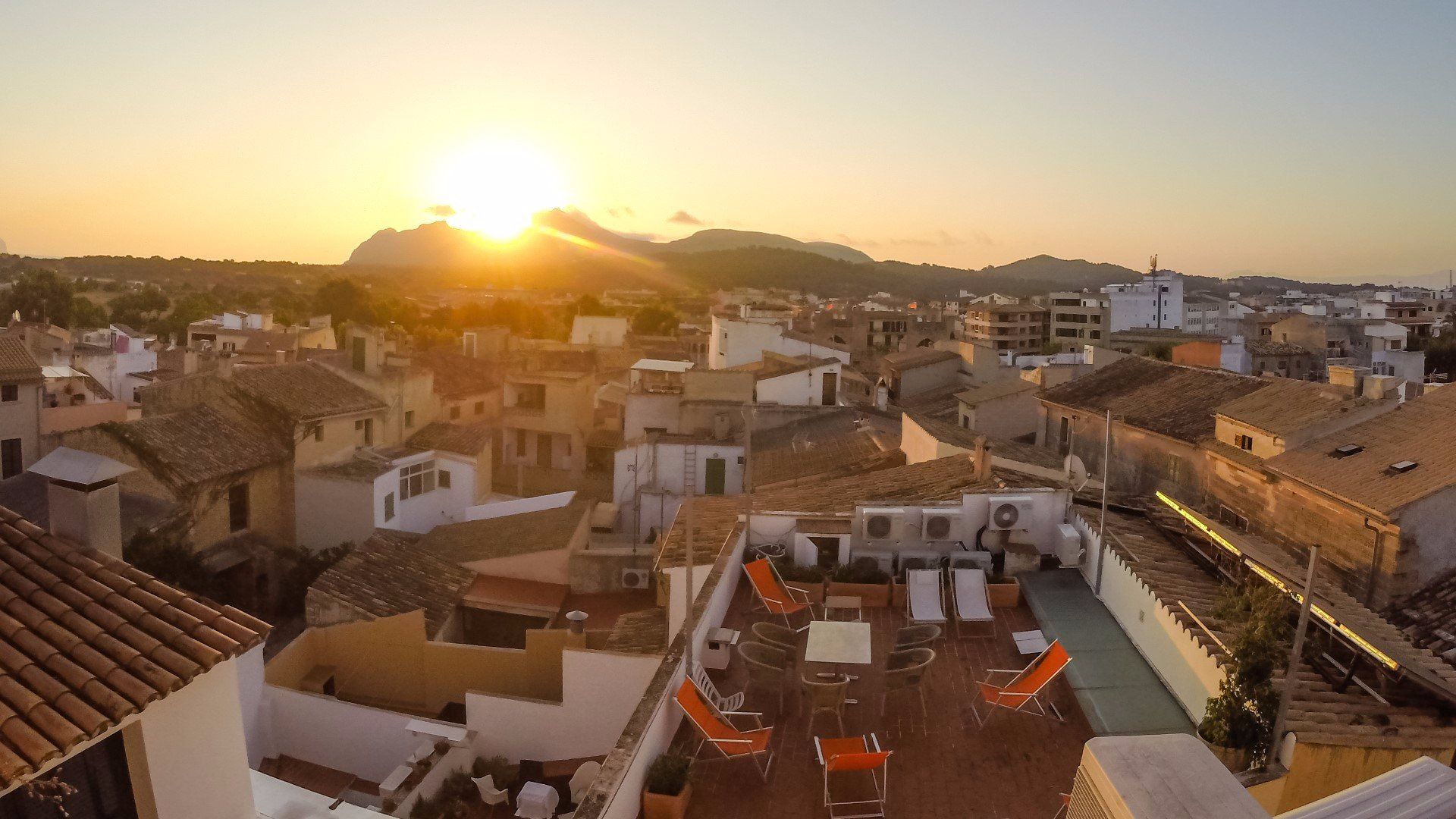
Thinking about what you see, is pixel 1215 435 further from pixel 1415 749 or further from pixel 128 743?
pixel 128 743

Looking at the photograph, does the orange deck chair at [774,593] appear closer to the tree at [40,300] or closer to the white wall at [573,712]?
the white wall at [573,712]

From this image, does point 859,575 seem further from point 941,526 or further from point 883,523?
point 941,526

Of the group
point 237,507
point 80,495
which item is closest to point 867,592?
point 80,495

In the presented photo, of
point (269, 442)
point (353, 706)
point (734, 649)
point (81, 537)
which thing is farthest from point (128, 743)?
point (269, 442)

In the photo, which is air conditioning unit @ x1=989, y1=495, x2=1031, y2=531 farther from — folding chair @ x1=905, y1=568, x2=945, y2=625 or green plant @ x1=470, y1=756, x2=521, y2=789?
green plant @ x1=470, y1=756, x2=521, y2=789

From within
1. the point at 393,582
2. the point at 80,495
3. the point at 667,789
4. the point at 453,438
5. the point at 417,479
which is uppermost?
the point at 80,495

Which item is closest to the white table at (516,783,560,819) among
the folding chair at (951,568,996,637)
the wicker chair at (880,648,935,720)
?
the wicker chair at (880,648,935,720)
